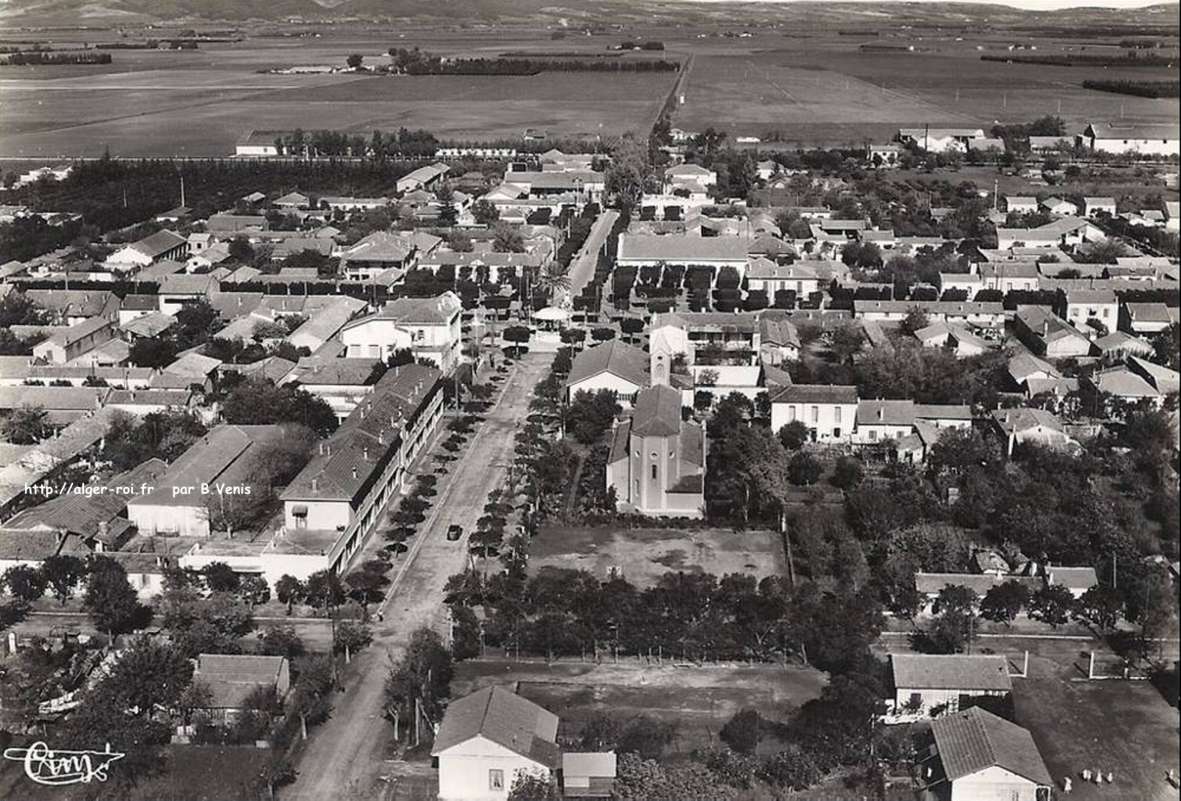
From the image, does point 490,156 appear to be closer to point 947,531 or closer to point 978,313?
point 978,313

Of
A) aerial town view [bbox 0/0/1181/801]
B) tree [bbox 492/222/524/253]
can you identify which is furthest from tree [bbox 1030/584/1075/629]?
tree [bbox 492/222/524/253]

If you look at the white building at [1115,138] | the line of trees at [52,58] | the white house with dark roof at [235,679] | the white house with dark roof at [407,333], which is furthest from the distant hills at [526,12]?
the white house with dark roof at [235,679]

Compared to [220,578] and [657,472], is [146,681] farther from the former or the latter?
[657,472]

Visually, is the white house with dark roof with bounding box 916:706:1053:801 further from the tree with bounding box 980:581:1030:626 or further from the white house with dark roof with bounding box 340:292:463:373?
the white house with dark roof with bounding box 340:292:463:373

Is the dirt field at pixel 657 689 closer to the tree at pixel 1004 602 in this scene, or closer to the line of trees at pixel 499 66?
the tree at pixel 1004 602

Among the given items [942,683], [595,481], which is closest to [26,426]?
[595,481]

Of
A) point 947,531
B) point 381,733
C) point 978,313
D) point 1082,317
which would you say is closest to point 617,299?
point 978,313
